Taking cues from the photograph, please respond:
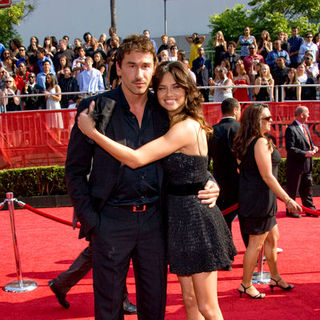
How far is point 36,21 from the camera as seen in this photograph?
3195cm

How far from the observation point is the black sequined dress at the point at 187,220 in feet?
10.4

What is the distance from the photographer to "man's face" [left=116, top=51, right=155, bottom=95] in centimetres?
306

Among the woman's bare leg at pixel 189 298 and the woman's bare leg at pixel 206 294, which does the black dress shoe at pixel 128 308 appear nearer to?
the woman's bare leg at pixel 189 298

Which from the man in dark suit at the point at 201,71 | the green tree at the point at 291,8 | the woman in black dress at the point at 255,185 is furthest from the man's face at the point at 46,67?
the green tree at the point at 291,8

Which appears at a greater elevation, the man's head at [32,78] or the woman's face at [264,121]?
the man's head at [32,78]

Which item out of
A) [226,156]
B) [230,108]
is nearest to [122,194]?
[226,156]

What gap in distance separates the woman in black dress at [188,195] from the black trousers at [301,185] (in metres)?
5.30

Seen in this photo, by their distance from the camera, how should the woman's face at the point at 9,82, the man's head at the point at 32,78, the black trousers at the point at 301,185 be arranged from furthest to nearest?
the man's head at the point at 32,78 → the woman's face at the point at 9,82 → the black trousers at the point at 301,185

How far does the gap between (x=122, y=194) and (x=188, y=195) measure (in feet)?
1.44

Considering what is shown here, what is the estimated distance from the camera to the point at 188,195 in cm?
320

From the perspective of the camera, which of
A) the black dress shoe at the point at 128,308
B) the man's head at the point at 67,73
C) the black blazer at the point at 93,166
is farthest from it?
the man's head at the point at 67,73

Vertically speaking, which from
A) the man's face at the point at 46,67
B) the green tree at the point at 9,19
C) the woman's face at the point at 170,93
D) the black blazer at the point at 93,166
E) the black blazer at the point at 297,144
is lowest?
the black blazer at the point at 297,144

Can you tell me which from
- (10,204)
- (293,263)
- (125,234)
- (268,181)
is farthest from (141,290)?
(293,263)

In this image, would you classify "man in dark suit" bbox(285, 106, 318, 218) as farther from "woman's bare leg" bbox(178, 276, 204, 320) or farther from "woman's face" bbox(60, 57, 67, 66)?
Answer: "woman's face" bbox(60, 57, 67, 66)
